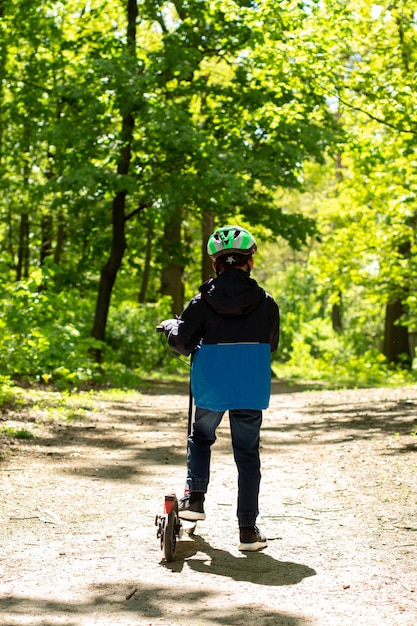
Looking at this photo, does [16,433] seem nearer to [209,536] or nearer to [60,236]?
[209,536]

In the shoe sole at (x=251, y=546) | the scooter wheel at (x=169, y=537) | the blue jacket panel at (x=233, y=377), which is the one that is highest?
the blue jacket panel at (x=233, y=377)

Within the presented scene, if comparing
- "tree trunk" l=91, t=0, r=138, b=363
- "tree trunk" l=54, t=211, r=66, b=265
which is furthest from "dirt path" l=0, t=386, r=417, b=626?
"tree trunk" l=54, t=211, r=66, b=265

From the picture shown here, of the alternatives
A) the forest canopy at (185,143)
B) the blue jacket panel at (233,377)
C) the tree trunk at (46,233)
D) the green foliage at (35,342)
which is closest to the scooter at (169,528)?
the blue jacket panel at (233,377)

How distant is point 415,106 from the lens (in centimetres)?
1204

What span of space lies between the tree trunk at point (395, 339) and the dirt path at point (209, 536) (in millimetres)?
15328

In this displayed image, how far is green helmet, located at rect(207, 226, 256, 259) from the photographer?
5.45 metres

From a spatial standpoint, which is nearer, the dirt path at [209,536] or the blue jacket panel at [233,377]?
the dirt path at [209,536]

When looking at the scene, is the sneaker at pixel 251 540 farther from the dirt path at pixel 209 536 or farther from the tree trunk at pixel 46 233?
the tree trunk at pixel 46 233

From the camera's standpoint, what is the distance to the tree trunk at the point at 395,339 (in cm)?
2600

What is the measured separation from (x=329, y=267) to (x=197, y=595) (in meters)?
21.8

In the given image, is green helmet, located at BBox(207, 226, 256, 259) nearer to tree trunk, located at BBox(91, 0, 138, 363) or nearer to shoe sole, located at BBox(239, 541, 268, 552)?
shoe sole, located at BBox(239, 541, 268, 552)

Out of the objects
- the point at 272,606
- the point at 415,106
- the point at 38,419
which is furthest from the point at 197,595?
the point at 415,106

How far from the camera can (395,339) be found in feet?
85.9

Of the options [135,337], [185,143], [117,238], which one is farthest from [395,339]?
[185,143]
